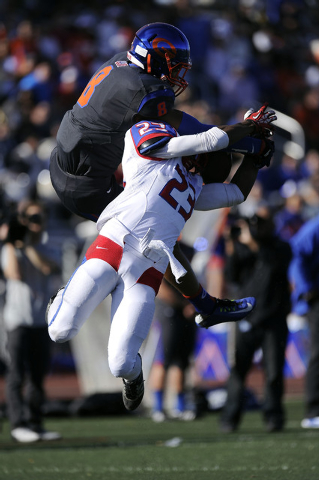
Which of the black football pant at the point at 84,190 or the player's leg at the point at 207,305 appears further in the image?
the player's leg at the point at 207,305

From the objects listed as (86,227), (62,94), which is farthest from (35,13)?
(86,227)

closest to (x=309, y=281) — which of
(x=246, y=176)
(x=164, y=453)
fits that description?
(x=164, y=453)

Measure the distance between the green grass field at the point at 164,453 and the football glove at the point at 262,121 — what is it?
6.61 feet

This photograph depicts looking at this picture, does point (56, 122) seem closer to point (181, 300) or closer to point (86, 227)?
point (86, 227)

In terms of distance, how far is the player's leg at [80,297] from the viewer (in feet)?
13.9

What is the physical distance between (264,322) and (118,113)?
11.2ft

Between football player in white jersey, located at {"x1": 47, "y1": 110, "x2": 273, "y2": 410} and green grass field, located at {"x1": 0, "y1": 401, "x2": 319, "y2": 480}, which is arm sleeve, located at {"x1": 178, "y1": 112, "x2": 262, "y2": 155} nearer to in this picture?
football player in white jersey, located at {"x1": 47, "y1": 110, "x2": 273, "y2": 410}

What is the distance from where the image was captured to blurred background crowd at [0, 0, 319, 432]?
32.1 ft

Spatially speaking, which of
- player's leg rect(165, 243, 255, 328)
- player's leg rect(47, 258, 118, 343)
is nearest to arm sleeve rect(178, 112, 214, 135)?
player's leg rect(165, 243, 255, 328)

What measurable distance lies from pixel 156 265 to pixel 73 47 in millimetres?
8157

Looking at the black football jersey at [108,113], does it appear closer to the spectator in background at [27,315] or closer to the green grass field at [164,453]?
the green grass field at [164,453]

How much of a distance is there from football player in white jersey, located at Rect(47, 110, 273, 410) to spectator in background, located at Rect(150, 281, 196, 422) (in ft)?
12.1

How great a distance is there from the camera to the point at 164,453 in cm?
615

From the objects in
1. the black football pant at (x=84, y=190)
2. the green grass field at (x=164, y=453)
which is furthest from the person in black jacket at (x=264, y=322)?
the black football pant at (x=84, y=190)
